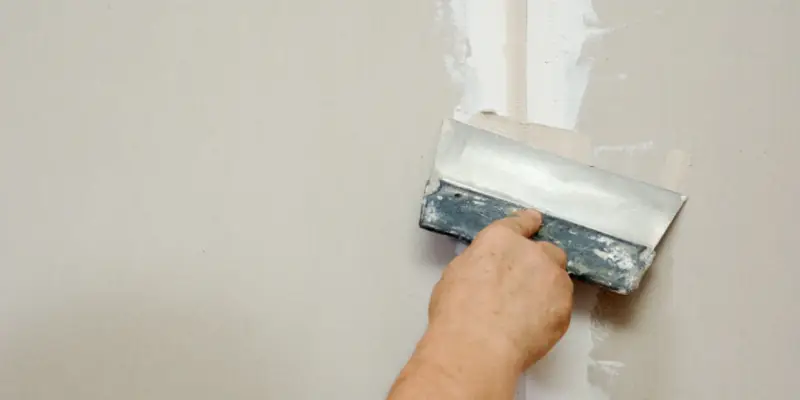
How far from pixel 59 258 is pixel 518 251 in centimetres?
64

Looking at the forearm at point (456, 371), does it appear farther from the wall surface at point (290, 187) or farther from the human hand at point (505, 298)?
the wall surface at point (290, 187)

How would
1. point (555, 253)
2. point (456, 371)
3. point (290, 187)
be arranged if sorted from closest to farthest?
point (456, 371), point (555, 253), point (290, 187)

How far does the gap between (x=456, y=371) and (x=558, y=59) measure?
0.52 m

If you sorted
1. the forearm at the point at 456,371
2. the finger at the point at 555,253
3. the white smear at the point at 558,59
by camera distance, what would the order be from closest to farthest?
the forearm at the point at 456,371 → the finger at the point at 555,253 → the white smear at the point at 558,59

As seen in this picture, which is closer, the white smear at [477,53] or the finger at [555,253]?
the finger at [555,253]

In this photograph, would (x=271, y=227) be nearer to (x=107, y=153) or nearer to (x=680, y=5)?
(x=107, y=153)

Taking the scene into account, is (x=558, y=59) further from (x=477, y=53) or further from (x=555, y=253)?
(x=555, y=253)

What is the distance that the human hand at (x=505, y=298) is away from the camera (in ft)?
2.52

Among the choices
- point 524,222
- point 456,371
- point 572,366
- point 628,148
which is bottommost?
point 572,366

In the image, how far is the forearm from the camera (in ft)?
2.31

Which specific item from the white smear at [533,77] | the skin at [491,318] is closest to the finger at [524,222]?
the skin at [491,318]

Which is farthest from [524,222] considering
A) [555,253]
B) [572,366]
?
[572,366]

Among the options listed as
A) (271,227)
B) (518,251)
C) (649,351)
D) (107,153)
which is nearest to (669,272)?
(649,351)

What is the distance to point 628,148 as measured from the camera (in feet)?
3.01
